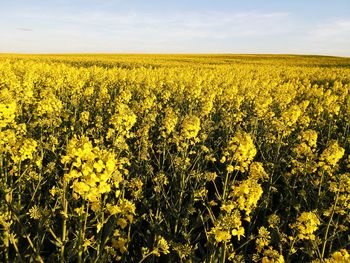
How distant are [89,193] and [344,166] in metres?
5.66

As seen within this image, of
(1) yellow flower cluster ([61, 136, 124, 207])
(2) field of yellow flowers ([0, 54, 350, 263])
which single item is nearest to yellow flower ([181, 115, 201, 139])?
(2) field of yellow flowers ([0, 54, 350, 263])

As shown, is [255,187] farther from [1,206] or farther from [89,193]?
[1,206]

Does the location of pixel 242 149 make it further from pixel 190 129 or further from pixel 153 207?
pixel 153 207

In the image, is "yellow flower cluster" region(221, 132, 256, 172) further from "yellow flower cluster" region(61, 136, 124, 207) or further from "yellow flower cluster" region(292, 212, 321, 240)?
"yellow flower cluster" region(61, 136, 124, 207)

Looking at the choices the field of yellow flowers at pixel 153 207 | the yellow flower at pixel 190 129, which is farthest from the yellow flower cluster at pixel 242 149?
the yellow flower at pixel 190 129

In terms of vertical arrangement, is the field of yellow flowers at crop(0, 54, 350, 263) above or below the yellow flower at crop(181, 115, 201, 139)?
below

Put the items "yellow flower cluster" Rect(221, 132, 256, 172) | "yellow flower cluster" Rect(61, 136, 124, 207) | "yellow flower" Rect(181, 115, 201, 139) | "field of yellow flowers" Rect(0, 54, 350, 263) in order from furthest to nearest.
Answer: "yellow flower" Rect(181, 115, 201, 139), "yellow flower cluster" Rect(221, 132, 256, 172), "field of yellow flowers" Rect(0, 54, 350, 263), "yellow flower cluster" Rect(61, 136, 124, 207)

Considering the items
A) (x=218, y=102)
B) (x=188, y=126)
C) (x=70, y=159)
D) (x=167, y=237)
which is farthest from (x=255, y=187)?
(x=218, y=102)

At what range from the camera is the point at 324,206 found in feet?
15.8

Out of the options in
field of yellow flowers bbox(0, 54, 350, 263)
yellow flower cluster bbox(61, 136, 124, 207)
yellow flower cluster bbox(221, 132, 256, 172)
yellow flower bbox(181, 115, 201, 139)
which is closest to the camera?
yellow flower cluster bbox(61, 136, 124, 207)

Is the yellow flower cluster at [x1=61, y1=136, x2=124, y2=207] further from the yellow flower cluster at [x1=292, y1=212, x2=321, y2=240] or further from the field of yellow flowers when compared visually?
the yellow flower cluster at [x1=292, y1=212, x2=321, y2=240]

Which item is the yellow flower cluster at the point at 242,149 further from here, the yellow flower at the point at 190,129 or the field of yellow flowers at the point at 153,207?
the yellow flower at the point at 190,129

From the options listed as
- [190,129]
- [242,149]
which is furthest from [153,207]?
[242,149]

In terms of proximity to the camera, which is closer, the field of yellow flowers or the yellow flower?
the field of yellow flowers
